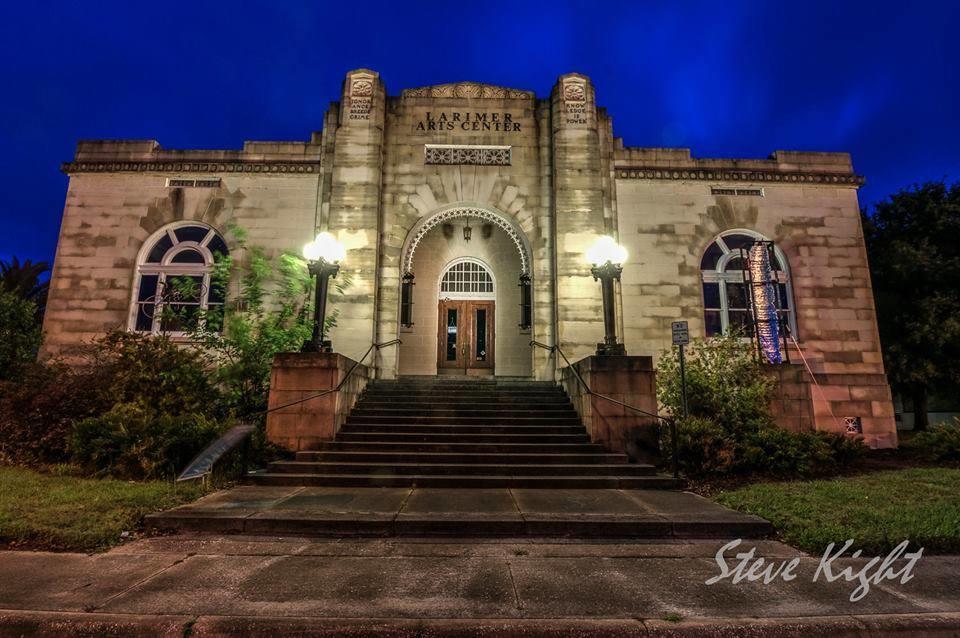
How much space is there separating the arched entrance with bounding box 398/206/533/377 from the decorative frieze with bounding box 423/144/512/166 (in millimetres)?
1884

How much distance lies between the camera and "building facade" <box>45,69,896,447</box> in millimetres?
14117

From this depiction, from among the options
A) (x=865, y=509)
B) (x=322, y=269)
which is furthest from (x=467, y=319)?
(x=865, y=509)

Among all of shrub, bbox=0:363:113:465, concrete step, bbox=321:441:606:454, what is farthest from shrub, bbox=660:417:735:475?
shrub, bbox=0:363:113:465

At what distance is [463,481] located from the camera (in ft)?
25.3

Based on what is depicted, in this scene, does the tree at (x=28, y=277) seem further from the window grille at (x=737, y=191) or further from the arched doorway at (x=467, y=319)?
the window grille at (x=737, y=191)

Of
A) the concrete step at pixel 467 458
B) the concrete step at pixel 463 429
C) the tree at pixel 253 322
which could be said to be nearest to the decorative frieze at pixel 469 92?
the tree at pixel 253 322

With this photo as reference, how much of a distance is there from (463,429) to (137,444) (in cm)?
569

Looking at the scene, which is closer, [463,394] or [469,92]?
[463,394]

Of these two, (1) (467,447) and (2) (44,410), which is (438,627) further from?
(2) (44,410)

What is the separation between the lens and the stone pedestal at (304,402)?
9.20 meters

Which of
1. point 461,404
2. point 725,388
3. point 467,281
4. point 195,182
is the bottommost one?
point 461,404

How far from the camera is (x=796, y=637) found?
10.5ft

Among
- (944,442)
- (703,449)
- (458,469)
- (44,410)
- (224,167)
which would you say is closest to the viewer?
(458,469)

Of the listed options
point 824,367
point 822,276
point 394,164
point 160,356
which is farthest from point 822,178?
point 160,356
